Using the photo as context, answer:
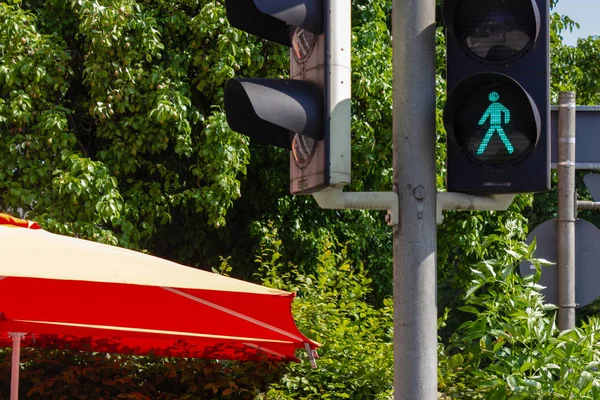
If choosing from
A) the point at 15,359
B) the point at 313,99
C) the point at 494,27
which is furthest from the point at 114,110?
the point at 494,27

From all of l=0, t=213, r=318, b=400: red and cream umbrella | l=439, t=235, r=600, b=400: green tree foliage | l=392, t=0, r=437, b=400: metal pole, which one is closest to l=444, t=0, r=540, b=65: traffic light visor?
l=392, t=0, r=437, b=400: metal pole

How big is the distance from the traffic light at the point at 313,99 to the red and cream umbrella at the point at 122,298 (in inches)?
83.9

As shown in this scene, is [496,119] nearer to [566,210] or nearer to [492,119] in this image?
[492,119]

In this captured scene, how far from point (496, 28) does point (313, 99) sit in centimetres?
59

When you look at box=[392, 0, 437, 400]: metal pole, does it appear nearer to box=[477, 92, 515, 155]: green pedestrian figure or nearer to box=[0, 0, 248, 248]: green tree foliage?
box=[477, 92, 515, 155]: green pedestrian figure

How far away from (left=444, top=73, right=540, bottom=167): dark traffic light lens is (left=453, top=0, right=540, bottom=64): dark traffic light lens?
9cm

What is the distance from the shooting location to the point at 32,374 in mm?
7074

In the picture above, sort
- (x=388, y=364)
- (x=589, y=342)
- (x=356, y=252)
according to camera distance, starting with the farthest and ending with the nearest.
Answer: (x=356, y=252)
(x=388, y=364)
(x=589, y=342)

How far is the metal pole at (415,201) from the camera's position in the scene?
2.94 metres

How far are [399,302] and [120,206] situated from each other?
9.49 meters

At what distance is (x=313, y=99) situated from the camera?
2.96m

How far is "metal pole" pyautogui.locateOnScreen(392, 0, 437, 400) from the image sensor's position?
2.94 m

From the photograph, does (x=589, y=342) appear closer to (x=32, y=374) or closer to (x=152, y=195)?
(x=32, y=374)

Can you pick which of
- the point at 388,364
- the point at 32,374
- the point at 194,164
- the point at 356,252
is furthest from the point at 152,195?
the point at 388,364
